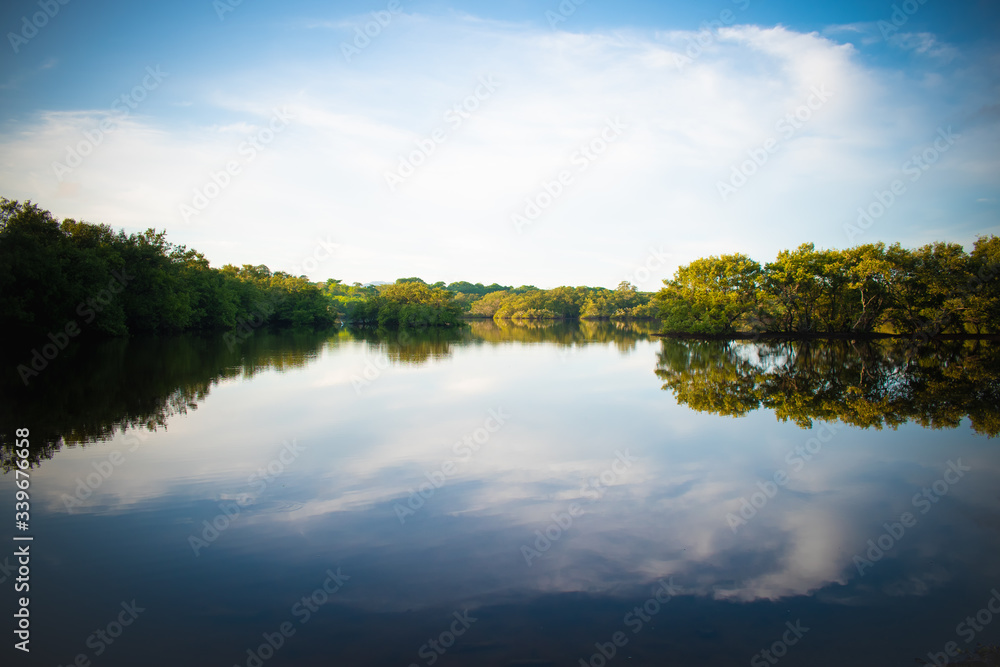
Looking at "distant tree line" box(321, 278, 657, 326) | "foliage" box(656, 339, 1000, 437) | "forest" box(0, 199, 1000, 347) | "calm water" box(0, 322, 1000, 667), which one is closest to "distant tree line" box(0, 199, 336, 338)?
"forest" box(0, 199, 1000, 347)

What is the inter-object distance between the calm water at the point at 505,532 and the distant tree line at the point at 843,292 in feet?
129

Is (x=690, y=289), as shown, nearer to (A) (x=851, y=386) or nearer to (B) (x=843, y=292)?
(B) (x=843, y=292)

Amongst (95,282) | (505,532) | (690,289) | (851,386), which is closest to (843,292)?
(690,289)

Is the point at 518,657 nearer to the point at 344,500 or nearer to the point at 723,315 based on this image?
the point at 344,500

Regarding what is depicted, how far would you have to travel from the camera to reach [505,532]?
6961 millimetres

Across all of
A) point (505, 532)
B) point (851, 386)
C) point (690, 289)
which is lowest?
point (505, 532)

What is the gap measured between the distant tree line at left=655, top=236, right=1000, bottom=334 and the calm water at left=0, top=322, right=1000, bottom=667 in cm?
3933

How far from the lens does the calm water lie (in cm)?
477

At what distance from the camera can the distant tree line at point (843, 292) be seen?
150 ft

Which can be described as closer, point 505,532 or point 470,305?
point 505,532

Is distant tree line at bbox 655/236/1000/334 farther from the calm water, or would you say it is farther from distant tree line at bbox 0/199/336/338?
distant tree line at bbox 0/199/336/338

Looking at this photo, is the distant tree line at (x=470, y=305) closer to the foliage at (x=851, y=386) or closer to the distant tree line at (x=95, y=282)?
the distant tree line at (x=95, y=282)

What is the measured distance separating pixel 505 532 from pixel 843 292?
59.7 metres

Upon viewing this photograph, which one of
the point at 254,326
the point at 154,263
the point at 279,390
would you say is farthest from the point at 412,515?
the point at 254,326
